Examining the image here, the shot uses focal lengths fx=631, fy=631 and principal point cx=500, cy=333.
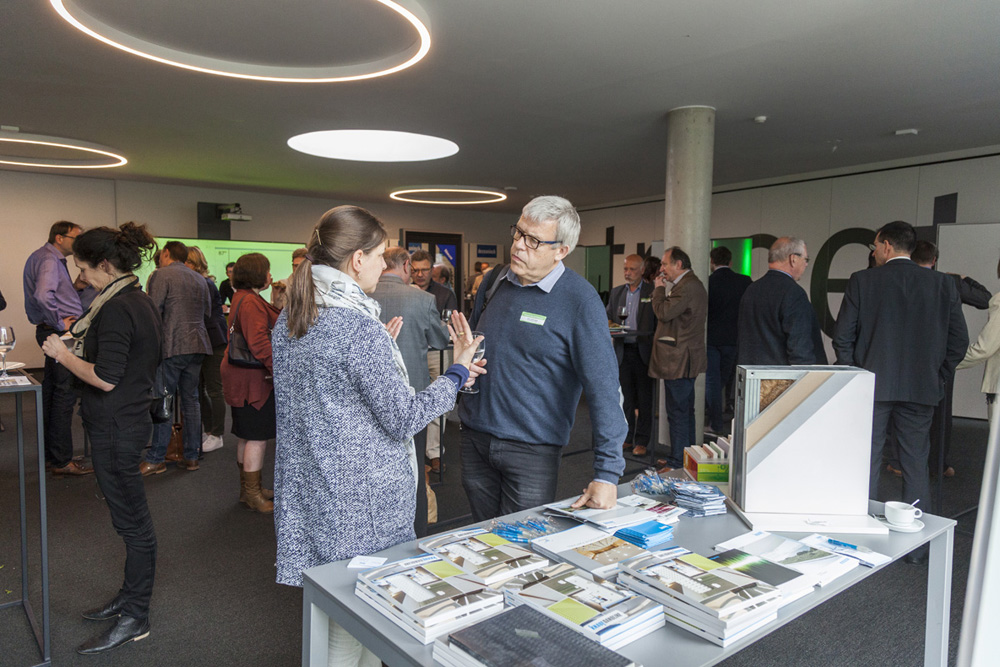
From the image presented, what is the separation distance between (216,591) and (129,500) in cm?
74

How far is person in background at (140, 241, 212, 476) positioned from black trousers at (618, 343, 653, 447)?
10.9 feet

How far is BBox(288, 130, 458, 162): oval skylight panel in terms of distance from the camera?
7.30m

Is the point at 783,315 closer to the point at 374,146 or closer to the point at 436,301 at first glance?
the point at 436,301

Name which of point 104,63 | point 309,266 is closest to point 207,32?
point 104,63

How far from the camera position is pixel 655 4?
11.0 feet

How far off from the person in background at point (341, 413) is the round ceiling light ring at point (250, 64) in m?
2.34

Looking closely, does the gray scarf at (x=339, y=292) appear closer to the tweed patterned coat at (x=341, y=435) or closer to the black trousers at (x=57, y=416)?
the tweed patterned coat at (x=341, y=435)

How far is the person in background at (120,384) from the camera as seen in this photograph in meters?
2.29

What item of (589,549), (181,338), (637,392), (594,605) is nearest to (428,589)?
(594,605)

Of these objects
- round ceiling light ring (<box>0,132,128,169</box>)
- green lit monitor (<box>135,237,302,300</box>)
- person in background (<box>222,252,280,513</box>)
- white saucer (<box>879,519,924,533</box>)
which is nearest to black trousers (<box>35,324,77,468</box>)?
person in background (<box>222,252,280,513</box>)

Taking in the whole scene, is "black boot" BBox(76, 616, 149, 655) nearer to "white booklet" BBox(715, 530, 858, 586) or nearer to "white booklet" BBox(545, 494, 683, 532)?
"white booklet" BBox(545, 494, 683, 532)

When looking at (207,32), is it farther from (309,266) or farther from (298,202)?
(298,202)

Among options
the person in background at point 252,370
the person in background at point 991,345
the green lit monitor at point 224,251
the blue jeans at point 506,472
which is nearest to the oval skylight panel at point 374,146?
the green lit monitor at point 224,251

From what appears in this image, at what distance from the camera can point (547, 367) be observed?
6.20ft
